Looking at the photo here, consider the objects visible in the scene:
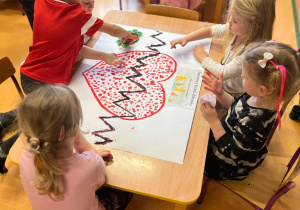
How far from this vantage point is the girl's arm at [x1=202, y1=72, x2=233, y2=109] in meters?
1.37

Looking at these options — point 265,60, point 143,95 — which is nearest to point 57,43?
point 143,95

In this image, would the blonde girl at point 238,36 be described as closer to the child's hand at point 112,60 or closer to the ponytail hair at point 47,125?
the child's hand at point 112,60

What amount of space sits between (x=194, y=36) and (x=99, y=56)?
576 millimetres

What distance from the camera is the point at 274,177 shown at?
145cm

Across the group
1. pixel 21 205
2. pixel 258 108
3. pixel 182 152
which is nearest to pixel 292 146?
pixel 258 108

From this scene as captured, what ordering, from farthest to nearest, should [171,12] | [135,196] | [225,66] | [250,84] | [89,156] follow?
[171,12] < [135,196] < [225,66] < [250,84] < [89,156]

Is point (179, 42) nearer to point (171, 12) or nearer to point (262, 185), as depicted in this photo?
point (171, 12)

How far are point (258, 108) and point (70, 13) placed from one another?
98cm

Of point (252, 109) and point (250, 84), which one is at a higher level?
point (250, 84)

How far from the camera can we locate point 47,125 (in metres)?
0.89

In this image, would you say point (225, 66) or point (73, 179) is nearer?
point (73, 179)

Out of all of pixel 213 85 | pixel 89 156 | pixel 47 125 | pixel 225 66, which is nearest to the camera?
pixel 47 125

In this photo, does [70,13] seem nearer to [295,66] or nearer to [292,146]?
[295,66]

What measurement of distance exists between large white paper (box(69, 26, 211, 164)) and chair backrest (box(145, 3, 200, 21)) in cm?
29
